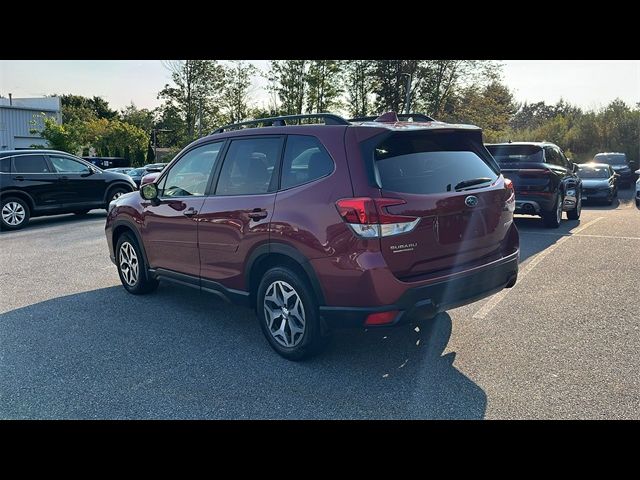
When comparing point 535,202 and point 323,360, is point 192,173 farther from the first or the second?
point 535,202

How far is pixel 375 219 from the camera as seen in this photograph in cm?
326

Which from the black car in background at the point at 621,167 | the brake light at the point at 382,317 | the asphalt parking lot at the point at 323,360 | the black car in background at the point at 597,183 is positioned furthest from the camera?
the black car in background at the point at 621,167

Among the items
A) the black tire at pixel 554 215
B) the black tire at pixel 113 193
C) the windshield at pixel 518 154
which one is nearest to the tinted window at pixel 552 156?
the windshield at pixel 518 154

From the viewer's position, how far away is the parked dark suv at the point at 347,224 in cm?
332

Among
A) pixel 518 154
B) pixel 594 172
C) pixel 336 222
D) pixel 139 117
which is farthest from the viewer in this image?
pixel 139 117

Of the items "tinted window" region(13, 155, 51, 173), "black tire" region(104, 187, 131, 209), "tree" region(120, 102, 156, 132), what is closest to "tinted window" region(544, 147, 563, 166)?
"black tire" region(104, 187, 131, 209)

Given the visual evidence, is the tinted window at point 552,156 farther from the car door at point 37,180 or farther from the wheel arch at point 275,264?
the car door at point 37,180

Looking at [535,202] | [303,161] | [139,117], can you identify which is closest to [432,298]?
[303,161]

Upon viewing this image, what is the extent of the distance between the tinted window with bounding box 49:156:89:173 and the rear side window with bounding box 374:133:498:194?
11.0 m

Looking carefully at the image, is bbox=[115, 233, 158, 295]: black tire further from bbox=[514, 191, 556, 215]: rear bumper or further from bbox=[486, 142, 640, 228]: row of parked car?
bbox=[514, 191, 556, 215]: rear bumper

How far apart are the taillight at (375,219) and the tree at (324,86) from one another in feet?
119

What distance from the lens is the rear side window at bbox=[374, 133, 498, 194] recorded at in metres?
3.47

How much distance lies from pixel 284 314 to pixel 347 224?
3.27ft

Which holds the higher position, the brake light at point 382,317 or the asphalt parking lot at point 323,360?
the brake light at point 382,317
